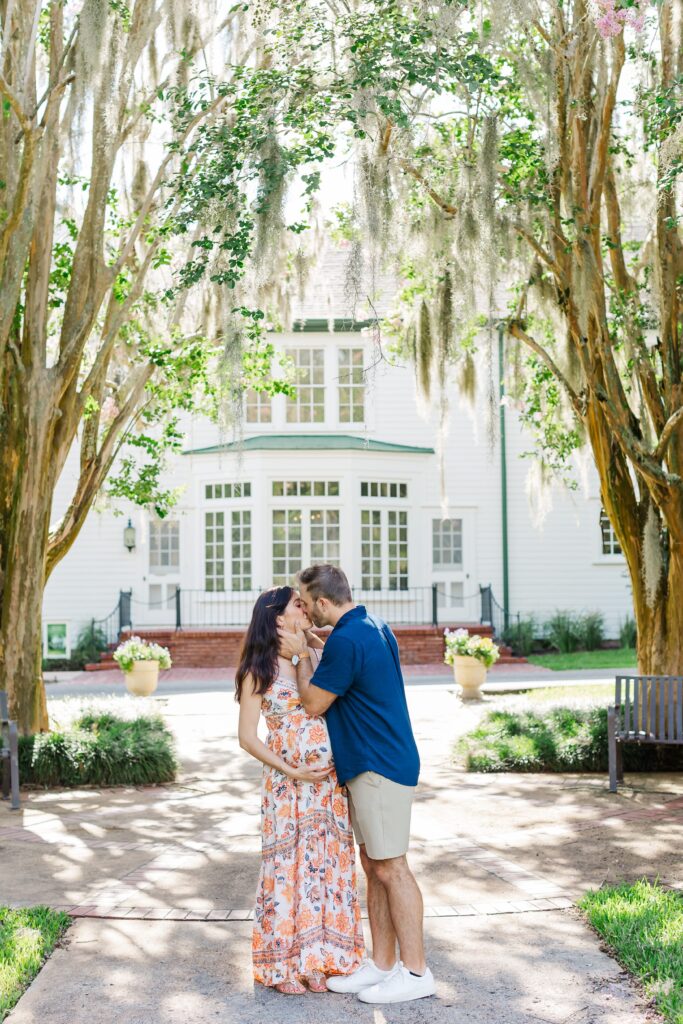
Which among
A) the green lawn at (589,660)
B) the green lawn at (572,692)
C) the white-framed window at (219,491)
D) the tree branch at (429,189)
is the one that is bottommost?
the green lawn at (589,660)

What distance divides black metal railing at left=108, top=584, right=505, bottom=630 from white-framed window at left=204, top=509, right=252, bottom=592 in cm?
23

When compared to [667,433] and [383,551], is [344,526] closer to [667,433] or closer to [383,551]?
[383,551]

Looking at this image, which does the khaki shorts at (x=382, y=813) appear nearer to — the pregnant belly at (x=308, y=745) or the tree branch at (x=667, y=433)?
the pregnant belly at (x=308, y=745)

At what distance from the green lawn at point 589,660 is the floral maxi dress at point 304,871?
14093mm

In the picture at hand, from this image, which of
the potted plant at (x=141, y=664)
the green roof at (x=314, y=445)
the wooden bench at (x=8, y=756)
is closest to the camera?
→ the wooden bench at (x=8, y=756)

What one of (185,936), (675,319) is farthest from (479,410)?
(185,936)

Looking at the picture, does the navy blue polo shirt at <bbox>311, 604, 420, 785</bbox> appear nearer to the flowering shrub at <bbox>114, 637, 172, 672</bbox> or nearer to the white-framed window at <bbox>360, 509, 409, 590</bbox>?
the flowering shrub at <bbox>114, 637, 172, 672</bbox>

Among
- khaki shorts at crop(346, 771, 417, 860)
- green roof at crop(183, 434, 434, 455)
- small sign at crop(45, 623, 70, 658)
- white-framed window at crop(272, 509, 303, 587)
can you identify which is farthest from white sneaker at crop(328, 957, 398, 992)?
small sign at crop(45, 623, 70, 658)

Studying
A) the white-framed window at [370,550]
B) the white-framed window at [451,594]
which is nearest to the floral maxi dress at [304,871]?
the white-framed window at [370,550]

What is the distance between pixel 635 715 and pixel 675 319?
3.19 meters

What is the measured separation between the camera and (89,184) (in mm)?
9688

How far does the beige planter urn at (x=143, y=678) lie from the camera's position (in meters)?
14.5

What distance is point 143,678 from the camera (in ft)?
48.1

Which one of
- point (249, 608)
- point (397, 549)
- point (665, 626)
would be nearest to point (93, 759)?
point (665, 626)
